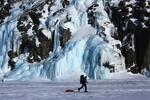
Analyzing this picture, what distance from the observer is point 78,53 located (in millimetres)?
81875

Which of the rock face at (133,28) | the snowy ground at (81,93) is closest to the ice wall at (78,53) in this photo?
the rock face at (133,28)

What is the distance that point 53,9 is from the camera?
93.9 m

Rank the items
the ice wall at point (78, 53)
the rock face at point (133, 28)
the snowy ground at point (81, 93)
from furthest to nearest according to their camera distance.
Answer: the rock face at point (133, 28), the ice wall at point (78, 53), the snowy ground at point (81, 93)

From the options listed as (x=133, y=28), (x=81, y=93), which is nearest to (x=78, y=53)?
(x=133, y=28)

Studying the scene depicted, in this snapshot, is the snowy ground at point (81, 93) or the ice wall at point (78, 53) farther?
the ice wall at point (78, 53)

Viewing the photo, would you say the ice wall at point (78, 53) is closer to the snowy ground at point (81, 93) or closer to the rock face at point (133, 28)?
→ the rock face at point (133, 28)

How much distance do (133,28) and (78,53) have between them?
39.2 feet

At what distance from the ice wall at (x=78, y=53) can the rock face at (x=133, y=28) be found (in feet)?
5.22

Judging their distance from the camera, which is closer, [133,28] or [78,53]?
[78,53]

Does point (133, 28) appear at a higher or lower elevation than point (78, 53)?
higher

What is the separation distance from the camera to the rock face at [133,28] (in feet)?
268

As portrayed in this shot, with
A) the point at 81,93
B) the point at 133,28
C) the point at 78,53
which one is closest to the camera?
the point at 81,93

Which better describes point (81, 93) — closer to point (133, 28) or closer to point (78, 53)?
point (78, 53)

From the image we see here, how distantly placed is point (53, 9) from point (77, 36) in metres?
11.0
